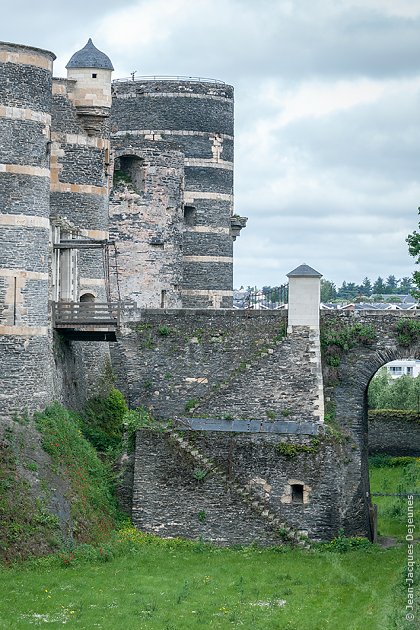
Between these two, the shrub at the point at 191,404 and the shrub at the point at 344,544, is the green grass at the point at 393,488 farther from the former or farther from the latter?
the shrub at the point at 191,404

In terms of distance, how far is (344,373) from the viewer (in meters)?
50.0

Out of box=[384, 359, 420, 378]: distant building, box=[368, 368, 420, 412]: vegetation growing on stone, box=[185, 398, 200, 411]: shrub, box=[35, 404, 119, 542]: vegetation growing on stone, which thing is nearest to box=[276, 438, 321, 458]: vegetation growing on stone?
box=[185, 398, 200, 411]: shrub

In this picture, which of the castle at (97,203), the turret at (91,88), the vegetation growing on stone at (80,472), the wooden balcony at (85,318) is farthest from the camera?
the turret at (91,88)

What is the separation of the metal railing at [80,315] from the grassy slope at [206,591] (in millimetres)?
7000

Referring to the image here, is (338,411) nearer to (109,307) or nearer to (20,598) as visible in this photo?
(109,307)

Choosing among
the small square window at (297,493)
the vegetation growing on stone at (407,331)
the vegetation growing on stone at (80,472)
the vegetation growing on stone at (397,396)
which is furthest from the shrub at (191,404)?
the vegetation growing on stone at (397,396)

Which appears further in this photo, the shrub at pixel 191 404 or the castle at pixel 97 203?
the shrub at pixel 191 404

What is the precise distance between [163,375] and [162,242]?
8682 mm

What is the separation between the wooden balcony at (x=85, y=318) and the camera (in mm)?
47406

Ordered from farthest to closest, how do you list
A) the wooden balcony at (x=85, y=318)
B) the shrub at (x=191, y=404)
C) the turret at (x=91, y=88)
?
the turret at (x=91, y=88)
the shrub at (x=191, y=404)
the wooden balcony at (x=85, y=318)

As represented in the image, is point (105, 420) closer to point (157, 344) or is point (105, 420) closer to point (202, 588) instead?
point (157, 344)

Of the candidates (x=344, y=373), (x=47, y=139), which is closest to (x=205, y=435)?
(x=344, y=373)

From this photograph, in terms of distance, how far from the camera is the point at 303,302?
50031 millimetres

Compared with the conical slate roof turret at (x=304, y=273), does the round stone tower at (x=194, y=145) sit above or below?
above
